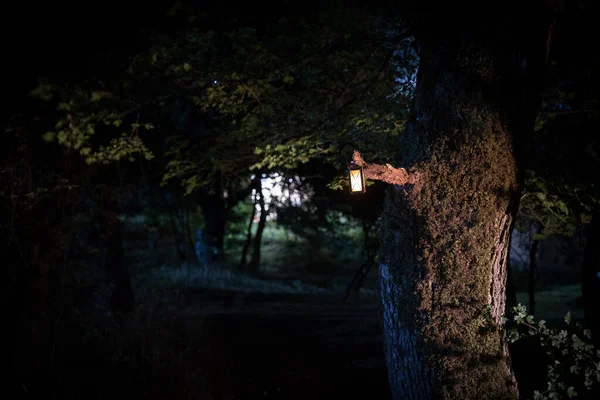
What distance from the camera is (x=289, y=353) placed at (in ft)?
27.2

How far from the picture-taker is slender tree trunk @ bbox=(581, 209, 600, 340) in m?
8.58

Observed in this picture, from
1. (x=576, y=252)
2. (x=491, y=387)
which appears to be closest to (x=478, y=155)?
(x=491, y=387)

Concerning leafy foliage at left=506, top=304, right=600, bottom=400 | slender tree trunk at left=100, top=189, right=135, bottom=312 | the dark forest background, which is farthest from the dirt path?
leafy foliage at left=506, top=304, right=600, bottom=400

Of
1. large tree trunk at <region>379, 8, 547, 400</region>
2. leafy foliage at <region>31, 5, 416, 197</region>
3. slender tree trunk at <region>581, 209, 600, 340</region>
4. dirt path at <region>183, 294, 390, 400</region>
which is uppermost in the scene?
leafy foliage at <region>31, 5, 416, 197</region>

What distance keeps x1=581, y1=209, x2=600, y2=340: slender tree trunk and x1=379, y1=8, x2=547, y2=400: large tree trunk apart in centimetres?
583

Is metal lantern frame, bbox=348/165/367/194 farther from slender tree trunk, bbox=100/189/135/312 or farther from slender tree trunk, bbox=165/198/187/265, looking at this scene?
slender tree trunk, bbox=165/198/187/265

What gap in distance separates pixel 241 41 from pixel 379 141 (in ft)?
9.11

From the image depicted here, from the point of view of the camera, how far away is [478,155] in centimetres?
403

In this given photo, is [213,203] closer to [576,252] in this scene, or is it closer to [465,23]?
[576,252]

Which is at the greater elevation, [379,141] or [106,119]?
[106,119]

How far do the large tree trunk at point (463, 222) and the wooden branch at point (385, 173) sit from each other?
84 millimetres

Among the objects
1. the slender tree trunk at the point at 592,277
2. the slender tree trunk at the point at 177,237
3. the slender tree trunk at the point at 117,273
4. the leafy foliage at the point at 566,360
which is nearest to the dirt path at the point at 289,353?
the slender tree trunk at the point at 117,273

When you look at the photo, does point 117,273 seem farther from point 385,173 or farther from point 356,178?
point 385,173

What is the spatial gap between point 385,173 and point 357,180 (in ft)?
0.86
